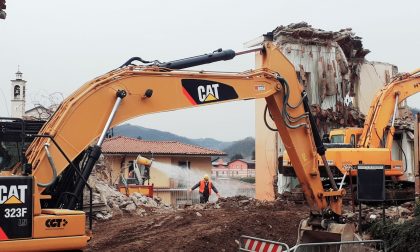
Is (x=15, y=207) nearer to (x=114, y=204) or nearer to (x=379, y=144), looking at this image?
(x=379, y=144)

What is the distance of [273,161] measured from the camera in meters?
31.9

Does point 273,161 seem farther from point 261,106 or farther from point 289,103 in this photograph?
point 289,103

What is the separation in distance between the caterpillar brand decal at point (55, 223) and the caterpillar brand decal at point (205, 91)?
2.80m

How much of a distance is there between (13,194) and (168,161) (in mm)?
40611

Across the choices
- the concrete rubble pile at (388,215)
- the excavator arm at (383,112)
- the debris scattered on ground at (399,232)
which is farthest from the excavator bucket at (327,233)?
the excavator arm at (383,112)

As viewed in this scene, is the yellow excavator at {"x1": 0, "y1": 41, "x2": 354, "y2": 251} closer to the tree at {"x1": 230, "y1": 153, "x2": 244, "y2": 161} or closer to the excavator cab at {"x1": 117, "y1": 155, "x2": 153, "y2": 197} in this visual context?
the excavator cab at {"x1": 117, "y1": 155, "x2": 153, "y2": 197}

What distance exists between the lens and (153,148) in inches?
1844

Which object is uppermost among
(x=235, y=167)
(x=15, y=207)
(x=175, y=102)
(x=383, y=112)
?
(x=383, y=112)

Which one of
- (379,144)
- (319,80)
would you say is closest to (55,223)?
(379,144)

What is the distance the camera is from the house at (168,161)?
43312 millimetres

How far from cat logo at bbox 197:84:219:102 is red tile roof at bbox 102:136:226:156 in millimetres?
36029

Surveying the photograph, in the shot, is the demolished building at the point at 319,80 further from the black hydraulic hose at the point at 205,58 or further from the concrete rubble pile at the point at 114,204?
the black hydraulic hose at the point at 205,58

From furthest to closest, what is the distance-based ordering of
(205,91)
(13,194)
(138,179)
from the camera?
(138,179), (205,91), (13,194)

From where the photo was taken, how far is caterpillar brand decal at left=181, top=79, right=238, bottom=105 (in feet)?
28.8
